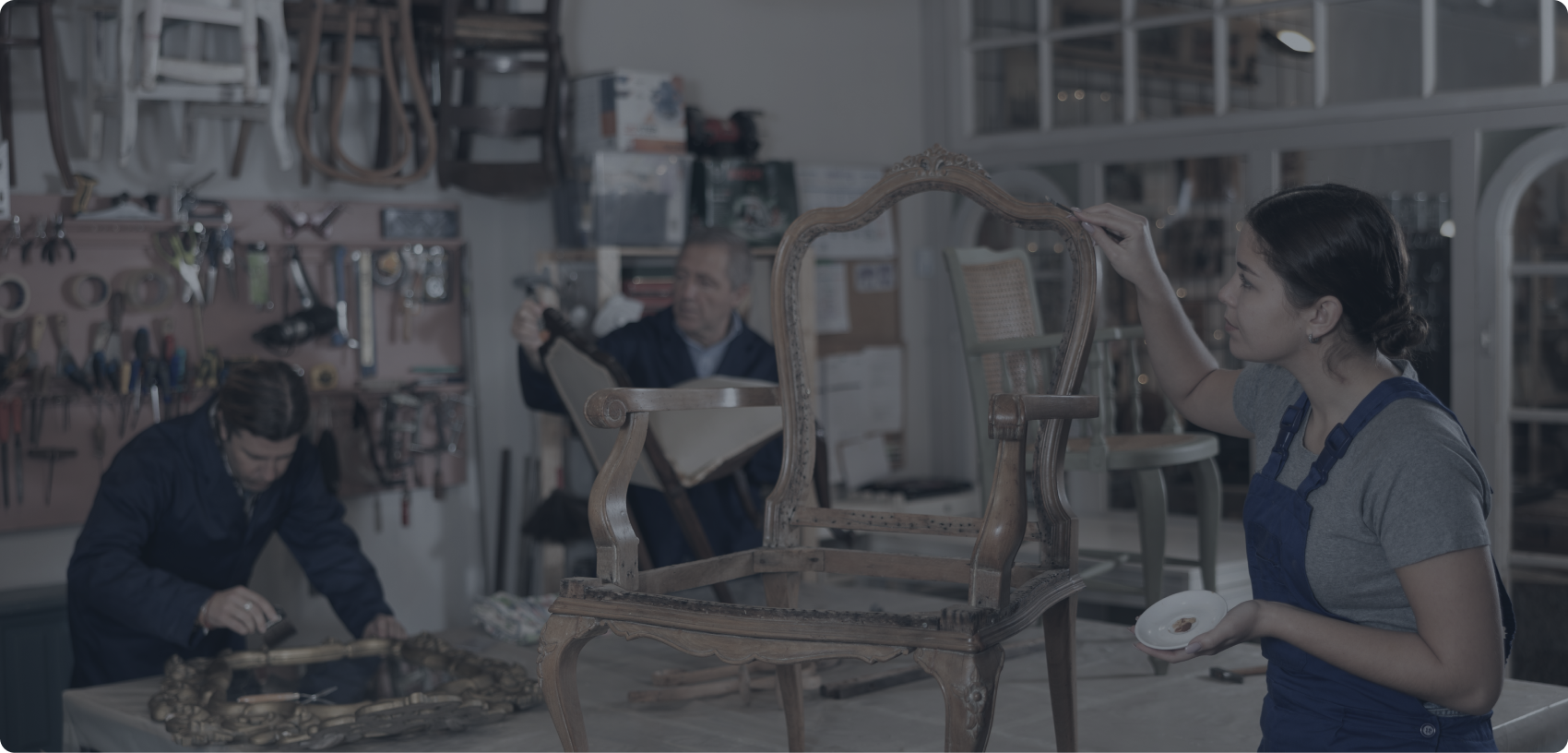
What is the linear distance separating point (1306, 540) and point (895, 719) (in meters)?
1.20

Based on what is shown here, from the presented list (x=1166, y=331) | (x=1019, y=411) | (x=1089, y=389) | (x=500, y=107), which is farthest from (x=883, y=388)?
(x=1019, y=411)

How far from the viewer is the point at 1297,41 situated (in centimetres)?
447

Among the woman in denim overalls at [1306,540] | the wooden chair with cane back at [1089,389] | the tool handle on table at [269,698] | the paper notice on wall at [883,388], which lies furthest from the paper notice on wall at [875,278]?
the woman in denim overalls at [1306,540]

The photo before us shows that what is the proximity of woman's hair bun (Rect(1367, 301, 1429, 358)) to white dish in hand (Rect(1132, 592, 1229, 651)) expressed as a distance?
0.37 metres

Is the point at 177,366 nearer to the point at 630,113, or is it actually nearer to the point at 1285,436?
the point at 630,113

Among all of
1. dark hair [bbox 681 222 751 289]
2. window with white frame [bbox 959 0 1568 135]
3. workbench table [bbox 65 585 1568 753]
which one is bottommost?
workbench table [bbox 65 585 1568 753]

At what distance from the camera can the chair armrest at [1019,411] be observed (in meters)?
1.74

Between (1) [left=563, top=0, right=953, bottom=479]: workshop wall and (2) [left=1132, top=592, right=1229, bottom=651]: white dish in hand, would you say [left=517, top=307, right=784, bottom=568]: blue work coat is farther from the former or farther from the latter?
(2) [left=1132, top=592, right=1229, bottom=651]: white dish in hand

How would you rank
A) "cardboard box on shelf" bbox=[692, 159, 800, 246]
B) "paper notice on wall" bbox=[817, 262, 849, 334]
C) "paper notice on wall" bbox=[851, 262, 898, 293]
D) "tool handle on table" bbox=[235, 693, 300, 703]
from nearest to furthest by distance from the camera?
"tool handle on table" bbox=[235, 693, 300, 703], "cardboard box on shelf" bbox=[692, 159, 800, 246], "paper notice on wall" bbox=[817, 262, 849, 334], "paper notice on wall" bbox=[851, 262, 898, 293]

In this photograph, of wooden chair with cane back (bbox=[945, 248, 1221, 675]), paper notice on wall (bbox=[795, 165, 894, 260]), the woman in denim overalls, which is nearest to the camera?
the woman in denim overalls

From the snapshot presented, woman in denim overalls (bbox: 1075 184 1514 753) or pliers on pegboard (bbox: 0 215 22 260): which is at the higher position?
pliers on pegboard (bbox: 0 215 22 260)

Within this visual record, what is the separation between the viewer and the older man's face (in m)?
3.61

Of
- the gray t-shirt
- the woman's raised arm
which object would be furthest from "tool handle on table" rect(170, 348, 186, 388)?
the gray t-shirt

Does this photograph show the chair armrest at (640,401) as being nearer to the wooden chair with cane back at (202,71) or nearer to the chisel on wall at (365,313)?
the wooden chair with cane back at (202,71)
